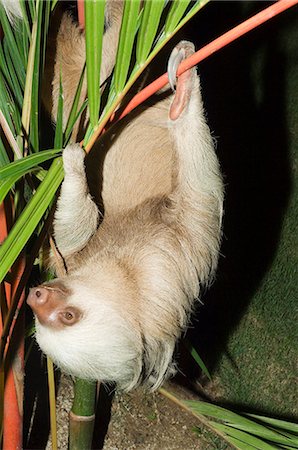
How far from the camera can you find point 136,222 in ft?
5.62

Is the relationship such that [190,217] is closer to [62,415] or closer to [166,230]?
[166,230]

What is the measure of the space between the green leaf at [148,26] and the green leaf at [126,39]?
0.02m

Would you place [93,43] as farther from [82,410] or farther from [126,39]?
[82,410]

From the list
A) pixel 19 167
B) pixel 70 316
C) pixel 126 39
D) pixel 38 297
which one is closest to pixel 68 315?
pixel 70 316

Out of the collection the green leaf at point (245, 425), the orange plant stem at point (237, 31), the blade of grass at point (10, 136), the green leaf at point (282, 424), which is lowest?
the green leaf at point (282, 424)

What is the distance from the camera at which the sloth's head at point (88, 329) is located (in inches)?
58.5

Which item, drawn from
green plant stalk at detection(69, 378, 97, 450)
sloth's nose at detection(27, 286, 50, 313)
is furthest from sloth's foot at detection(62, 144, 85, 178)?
green plant stalk at detection(69, 378, 97, 450)

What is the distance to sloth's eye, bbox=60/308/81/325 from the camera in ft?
4.88

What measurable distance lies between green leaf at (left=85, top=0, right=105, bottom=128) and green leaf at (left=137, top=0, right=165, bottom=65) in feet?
0.24

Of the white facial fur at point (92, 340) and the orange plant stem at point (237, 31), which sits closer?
the orange plant stem at point (237, 31)

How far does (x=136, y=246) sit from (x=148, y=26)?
825 mm

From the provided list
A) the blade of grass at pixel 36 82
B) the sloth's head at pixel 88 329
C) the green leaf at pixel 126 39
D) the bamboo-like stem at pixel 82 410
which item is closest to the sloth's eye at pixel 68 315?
the sloth's head at pixel 88 329

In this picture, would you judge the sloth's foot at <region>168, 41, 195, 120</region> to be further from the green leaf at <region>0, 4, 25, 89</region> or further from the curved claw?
the green leaf at <region>0, 4, 25, 89</region>

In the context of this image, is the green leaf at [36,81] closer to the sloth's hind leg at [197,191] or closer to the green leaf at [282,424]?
the sloth's hind leg at [197,191]
